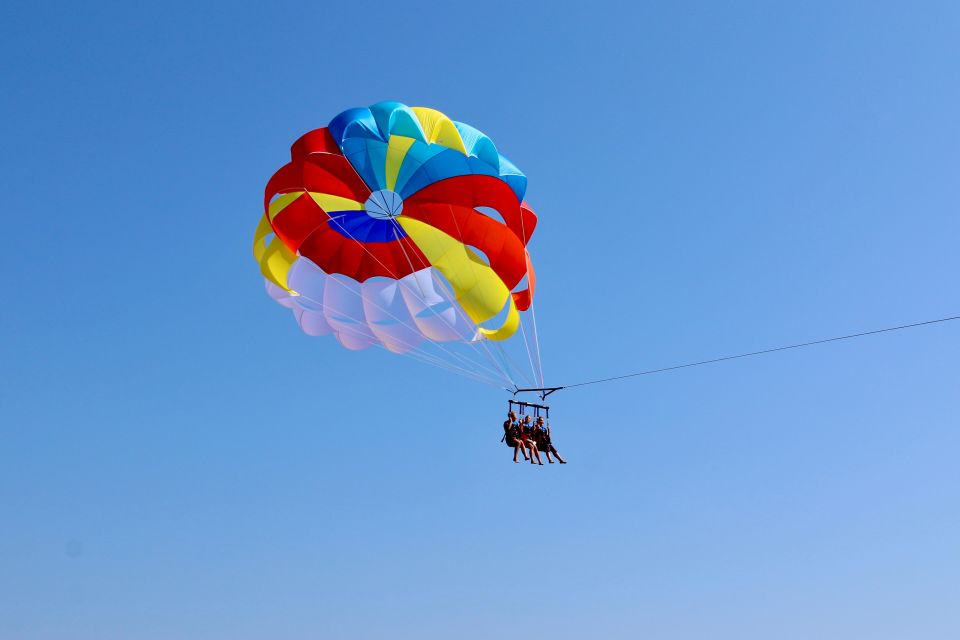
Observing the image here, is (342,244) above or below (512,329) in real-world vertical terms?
above

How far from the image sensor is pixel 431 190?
19391 mm

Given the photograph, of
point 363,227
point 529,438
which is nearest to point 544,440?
point 529,438

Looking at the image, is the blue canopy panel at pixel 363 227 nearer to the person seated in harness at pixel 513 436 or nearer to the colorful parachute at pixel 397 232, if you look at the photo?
the colorful parachute at pixel 397 232

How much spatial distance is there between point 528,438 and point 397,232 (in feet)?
15.5

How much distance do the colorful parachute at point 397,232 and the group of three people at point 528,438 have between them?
6.79ft

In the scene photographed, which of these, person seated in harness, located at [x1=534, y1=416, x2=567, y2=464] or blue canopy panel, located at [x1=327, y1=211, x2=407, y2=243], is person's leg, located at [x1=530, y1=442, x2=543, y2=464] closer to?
person seated in harness, located at [x1=534, y1=416, x2=567, y2=464]

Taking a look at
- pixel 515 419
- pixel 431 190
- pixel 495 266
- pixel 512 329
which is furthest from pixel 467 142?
pixel 515 419

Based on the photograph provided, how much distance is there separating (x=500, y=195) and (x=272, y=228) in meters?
4.27

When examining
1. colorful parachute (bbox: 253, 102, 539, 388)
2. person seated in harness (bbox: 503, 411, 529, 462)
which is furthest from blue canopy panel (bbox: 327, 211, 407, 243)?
person seated in harness (bbox: 503, 411, 529, 462)

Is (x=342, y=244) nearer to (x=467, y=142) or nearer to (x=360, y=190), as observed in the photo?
(x=360, y=190)

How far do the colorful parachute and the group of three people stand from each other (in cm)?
207

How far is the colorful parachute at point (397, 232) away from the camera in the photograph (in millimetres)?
19203

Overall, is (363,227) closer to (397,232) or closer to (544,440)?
(397,232)

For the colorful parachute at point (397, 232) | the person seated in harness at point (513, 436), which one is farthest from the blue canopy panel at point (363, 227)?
the person seated in harness at point (513, 436)
